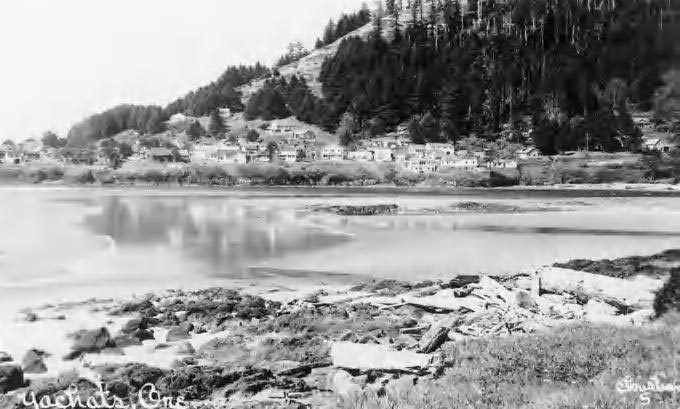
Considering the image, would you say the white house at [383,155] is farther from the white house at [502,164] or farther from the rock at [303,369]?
the rock at [303,369]

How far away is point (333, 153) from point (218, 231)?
78160 mm

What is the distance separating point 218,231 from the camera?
30203 mm

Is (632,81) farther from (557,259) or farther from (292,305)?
(292,305)

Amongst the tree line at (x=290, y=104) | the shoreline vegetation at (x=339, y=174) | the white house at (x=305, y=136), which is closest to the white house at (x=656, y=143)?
the shoreline vegetation at (x=339, y=174)

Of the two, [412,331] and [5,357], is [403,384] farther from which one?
[5,357]

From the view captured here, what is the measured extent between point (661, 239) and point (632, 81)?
290 feet

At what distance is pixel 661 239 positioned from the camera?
2634 centimetres

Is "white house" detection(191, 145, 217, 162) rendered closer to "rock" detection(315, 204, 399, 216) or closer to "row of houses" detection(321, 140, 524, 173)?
"row of houses" detection(321, 140, 524, 173)

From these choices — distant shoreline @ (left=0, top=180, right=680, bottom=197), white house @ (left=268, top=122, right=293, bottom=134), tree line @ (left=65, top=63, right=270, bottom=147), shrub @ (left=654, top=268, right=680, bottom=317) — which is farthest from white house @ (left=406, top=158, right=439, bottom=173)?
shrub @ (left=654, top=268, right=680, bottom=317)

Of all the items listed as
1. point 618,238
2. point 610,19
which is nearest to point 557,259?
point 618,238

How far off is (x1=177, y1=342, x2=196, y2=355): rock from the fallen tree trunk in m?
7.31

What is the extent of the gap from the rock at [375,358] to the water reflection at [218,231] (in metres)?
11.0

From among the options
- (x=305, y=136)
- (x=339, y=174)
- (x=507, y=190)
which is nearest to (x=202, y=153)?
(x=305, y=136)

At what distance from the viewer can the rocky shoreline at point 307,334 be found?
7.74 meters
